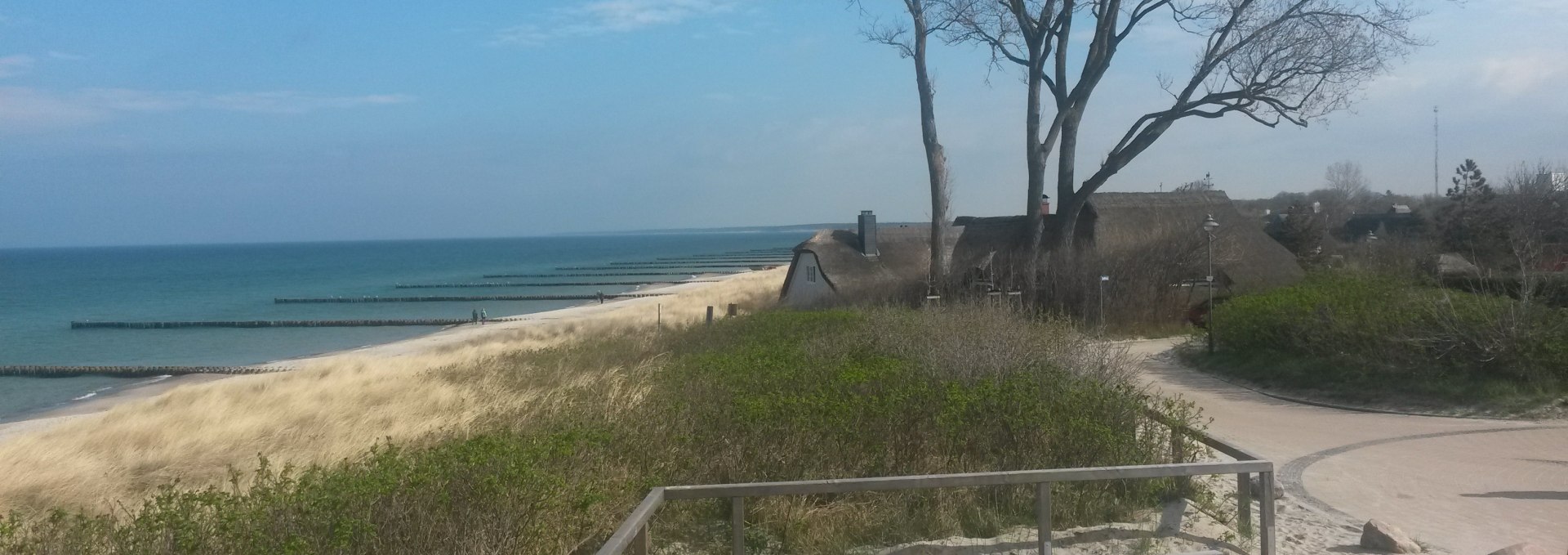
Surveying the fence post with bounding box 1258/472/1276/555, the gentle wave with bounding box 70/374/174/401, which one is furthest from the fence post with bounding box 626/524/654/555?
the gentle wave with bounding box 70/374/174/401

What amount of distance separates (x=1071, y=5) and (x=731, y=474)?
22.3 m

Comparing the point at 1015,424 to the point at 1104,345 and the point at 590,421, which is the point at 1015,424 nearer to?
the point at 590,421

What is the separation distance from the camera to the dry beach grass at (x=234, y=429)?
12.2 metres

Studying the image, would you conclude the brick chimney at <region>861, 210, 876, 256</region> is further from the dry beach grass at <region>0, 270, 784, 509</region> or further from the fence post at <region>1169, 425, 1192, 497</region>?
the fence post at <region>1169, 425, 1192, 497</region>

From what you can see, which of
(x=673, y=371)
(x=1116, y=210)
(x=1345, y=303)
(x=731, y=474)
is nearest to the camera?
(x=731, y=474)

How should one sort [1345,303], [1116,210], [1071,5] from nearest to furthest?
1. [1345,303]
2. [1071,5]
3. [1116,210]

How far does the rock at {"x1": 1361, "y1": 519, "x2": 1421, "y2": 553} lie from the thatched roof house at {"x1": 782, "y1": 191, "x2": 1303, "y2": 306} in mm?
18799

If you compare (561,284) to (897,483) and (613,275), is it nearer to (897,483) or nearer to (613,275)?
(613,275)

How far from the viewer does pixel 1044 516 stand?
6406 millimetres

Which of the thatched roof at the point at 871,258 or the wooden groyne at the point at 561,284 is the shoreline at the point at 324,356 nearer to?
the thatched roof at the point at 871,258

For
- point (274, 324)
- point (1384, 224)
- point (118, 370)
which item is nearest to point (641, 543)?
point (118, 370)

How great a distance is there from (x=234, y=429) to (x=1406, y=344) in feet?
52.7

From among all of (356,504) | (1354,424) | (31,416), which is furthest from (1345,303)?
(31,416)

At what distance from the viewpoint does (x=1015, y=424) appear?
26.5 ft
